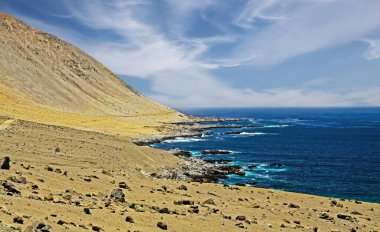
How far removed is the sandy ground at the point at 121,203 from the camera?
21.7 m

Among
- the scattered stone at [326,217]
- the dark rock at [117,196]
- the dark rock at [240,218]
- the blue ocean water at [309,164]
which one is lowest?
the blue ocean water at [309,164]

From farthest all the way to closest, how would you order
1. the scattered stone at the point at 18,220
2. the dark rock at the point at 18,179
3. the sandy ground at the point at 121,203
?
the dark rock at the point at 18,179 → the sandy ground at the point at 121,203 → the scattered stone at the point at 18,220

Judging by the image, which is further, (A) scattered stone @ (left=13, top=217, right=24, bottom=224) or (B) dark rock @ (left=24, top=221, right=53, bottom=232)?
(A) scattered stone @ (left=13, top=217, right=24, bottom=224)

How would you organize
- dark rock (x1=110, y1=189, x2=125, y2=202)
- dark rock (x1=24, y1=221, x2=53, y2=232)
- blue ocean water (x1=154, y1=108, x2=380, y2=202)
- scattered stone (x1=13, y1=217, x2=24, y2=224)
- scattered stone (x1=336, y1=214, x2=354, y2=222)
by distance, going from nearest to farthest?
1. dark rock (x1=24, y1=221, x2=53, y2=232)
2. scattered stone (x1=13, y1=217, x2=24, y2=224)
3. dark rock (x1=110, y1=189, x2=125, y2=202)
4. scattered stone (x1=336, y1=214, x2=354, y2=222)
5. blue ocean water (x1=154, y1=108, x2=380, y2=202)

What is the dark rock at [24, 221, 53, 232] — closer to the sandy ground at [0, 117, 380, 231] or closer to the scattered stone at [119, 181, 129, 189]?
the sandy ground at [0, 117, 380, 231]

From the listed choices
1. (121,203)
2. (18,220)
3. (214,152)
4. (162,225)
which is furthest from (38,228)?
(214,152)

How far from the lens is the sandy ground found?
21.7 metres

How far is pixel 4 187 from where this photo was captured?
2391cm

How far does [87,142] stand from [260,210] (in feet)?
112

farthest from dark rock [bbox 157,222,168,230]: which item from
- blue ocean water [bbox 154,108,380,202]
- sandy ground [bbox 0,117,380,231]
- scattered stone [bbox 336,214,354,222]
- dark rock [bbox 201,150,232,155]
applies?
dark rock [bbox 201,150,232,155]

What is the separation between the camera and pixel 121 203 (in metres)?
27.6

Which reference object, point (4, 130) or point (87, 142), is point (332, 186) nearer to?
point (87, 142)

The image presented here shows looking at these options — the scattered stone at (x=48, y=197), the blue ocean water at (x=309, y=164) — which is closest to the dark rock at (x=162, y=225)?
the scattered stone at (x=48, y=197)

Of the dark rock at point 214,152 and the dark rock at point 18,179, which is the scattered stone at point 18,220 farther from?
the dark rock at point 214,152
